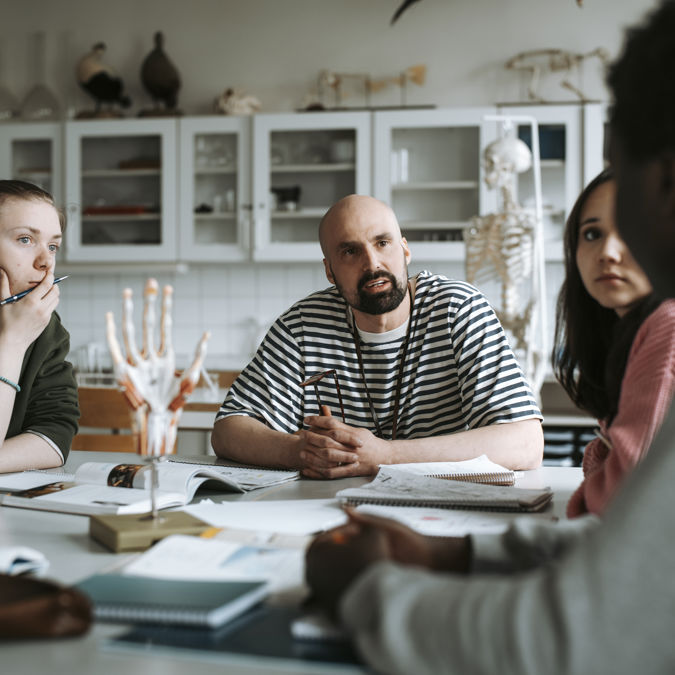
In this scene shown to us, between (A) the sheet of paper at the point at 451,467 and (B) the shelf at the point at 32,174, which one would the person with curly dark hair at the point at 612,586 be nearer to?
(A) the sheet of paper at the point at 451,467

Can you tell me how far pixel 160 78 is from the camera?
14.5ft

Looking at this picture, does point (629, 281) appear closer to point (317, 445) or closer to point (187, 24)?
point (317, 445)

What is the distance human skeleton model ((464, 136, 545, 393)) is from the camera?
3.21 m

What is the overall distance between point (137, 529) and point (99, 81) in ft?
13.3

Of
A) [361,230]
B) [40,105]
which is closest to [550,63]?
[40,105]

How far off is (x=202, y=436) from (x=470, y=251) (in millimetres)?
1337

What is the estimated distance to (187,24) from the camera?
4641mm

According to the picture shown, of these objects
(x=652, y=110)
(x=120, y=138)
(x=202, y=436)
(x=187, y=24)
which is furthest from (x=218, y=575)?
(x=187, y=24)

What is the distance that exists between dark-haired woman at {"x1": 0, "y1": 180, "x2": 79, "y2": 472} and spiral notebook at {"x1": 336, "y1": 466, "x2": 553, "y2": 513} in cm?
68

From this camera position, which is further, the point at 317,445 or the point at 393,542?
the point at 317,445

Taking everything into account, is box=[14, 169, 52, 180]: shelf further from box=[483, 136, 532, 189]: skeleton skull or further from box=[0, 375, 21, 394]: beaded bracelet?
box=[0, 375, 21, 394]: beaded bracelet

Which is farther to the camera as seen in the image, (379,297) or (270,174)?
(270,174)

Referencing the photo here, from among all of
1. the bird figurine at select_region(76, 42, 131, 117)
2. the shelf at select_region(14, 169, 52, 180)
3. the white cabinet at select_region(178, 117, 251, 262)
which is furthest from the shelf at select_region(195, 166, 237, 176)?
the shelf at select_region(14, 169, 52, 180)

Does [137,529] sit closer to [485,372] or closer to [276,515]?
[276,515]
